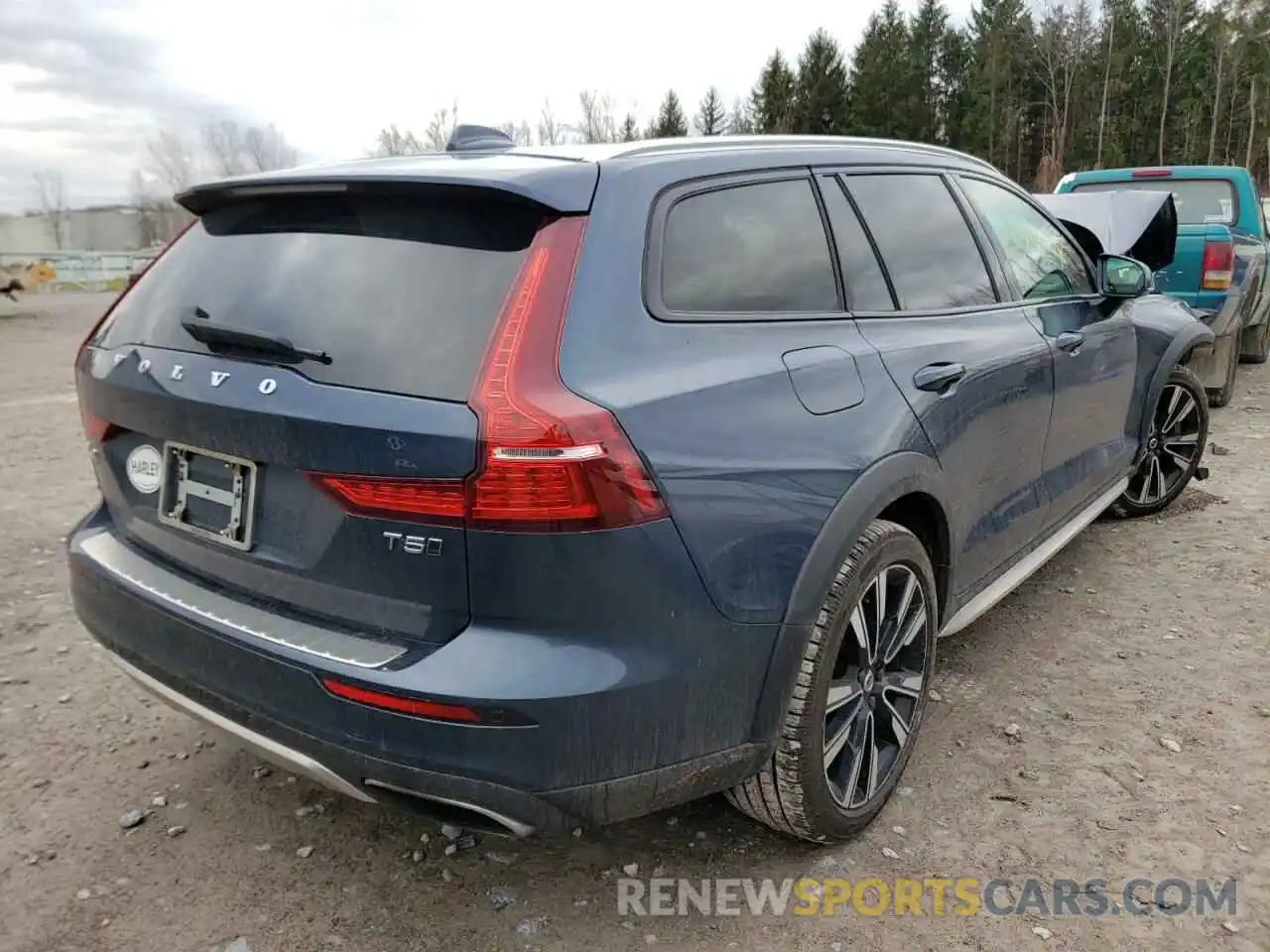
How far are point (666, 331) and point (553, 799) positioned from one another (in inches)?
37.9

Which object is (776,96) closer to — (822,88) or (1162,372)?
(822,88)

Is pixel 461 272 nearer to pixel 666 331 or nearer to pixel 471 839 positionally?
pixel 666 331

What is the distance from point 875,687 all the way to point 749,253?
1183 millimetres

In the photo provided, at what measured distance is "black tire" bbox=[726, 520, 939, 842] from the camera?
229cm

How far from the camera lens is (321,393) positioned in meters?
1.95

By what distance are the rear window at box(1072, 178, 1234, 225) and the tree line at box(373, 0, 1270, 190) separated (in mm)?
43131

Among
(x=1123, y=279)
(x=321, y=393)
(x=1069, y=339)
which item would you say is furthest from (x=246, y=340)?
(x=1123, y=279)

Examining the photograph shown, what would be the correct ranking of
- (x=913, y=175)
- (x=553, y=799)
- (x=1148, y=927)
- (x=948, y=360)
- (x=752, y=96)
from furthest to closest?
(x=752, y=96) < (x=913, y=175) < (x=948, y=360) < (x=1148, y=927) < (x=553, y=799)

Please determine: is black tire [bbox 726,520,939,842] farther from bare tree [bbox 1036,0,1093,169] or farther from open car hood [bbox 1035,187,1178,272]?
bare tree [bbox 1036,0,1093,169]

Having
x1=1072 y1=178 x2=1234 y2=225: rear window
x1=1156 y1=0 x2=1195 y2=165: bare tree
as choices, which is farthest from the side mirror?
x1=1156 y1=0 x2=1195 y2=165: bare tree

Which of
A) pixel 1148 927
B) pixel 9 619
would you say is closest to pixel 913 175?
pixel 1148 927

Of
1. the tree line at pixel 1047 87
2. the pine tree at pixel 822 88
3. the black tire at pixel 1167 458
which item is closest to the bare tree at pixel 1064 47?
the tree line at pixel 1047 87

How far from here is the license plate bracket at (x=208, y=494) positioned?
2.11 metres

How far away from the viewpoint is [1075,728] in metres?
3.12
